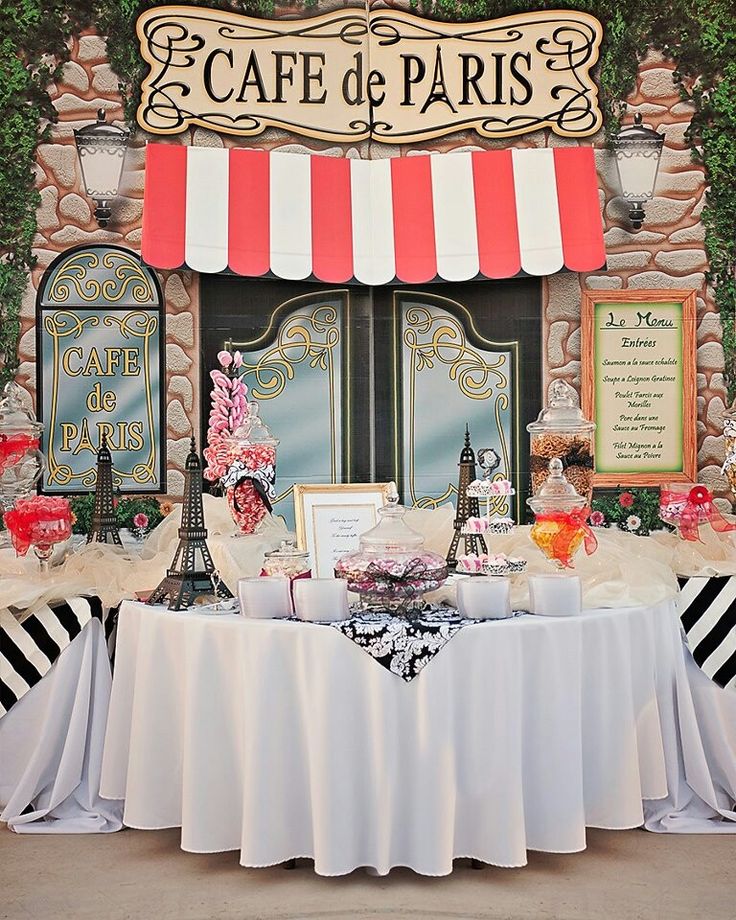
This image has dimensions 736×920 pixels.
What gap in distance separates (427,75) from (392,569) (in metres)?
3.06

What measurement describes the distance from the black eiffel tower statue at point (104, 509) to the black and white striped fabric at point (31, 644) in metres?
0.75

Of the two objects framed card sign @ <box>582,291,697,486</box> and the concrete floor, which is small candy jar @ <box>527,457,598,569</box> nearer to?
the concrete floor

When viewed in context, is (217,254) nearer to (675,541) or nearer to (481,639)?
(675,541)

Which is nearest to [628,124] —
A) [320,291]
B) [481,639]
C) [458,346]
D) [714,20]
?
[714,20]

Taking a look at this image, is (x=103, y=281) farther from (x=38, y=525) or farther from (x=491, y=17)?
(x=491, y=17)

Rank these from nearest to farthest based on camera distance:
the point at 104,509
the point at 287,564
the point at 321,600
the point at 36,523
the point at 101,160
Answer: the point at 321,600
the point at 287,564
the point at 36,523
the point at 104,509
the point at 101,160

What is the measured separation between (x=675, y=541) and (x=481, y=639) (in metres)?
1.60

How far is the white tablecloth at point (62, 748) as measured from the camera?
139 inches

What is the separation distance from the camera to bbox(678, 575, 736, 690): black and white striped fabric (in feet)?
11.9

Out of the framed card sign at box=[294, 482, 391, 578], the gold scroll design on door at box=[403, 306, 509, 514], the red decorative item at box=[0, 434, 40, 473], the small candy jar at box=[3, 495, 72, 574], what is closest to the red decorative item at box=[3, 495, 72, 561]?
the small candy jar at box=[3, 495, 72, 574]

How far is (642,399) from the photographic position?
17.3ft

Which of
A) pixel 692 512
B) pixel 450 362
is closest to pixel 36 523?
pixel 450 362

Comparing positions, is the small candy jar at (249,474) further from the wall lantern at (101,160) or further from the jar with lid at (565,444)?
the wall lantern at (101,160)

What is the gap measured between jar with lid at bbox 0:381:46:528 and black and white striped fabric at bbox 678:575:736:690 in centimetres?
244
